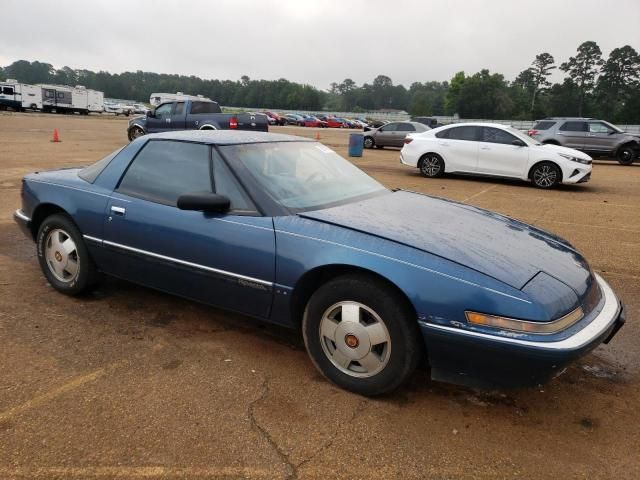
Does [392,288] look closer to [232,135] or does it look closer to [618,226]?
[232,135]

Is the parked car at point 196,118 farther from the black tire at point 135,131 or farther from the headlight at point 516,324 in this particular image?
the headlight at point 516,324

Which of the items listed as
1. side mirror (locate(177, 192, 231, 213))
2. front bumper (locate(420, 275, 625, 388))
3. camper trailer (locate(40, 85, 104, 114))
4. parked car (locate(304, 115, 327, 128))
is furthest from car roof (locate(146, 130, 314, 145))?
parked car (locate(304, 115, 327, 128))

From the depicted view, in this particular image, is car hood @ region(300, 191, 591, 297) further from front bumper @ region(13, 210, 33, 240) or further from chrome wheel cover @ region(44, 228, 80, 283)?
front bumper @ region(13, 210, 33, 240)

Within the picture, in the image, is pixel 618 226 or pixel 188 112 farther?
pixel 188 112

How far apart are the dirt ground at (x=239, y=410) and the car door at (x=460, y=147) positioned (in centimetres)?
869

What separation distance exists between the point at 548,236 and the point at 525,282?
1105 mm

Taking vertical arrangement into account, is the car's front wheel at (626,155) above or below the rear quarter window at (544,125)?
below

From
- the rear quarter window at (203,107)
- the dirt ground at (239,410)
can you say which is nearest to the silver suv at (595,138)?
the rear quarter window at (203,107)

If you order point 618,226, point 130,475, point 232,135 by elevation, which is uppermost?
point 232,135

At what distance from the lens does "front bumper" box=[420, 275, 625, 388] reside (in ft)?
7.79

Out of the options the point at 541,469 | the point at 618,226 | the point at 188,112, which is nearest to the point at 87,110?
the point at 188,112

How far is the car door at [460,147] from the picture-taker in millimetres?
12312

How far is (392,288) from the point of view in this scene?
268 cm

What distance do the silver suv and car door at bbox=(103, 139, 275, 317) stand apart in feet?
59.3
